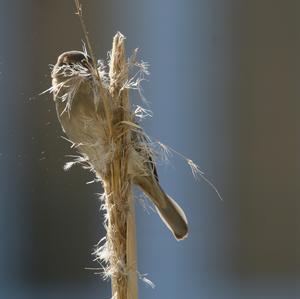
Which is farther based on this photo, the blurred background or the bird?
the blurred background

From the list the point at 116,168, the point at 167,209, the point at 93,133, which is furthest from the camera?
the point at 167,209

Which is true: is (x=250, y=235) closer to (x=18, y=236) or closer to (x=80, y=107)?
(x=18, y=236)

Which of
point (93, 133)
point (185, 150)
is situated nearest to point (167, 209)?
point (93, 133)

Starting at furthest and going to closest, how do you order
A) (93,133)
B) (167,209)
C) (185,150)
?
(185,150), (167,209), (93,133)

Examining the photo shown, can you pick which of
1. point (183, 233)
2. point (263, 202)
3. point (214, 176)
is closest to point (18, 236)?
point (214, 176)

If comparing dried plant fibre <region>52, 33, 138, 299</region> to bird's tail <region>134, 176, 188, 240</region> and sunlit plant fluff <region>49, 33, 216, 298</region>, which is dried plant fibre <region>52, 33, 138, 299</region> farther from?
bird's tail <region>134, 176, 188, 240</region>

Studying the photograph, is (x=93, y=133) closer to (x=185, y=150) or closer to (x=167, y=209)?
(x=167, y=209)

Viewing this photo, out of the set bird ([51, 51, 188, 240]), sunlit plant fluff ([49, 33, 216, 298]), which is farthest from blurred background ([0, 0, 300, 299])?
sunlit plant fluff ([49, 33, 216, 298])
